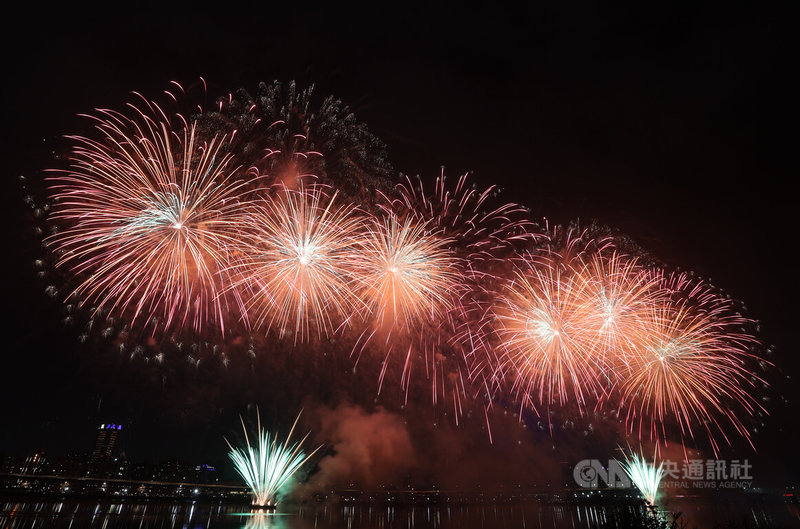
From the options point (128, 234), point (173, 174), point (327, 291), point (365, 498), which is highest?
point (173, 174)

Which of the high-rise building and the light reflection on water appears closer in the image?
the light reflection on water

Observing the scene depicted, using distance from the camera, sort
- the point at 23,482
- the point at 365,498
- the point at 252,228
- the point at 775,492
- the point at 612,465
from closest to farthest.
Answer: the point at 252,228
the point at 23,482
the point at 612,465
the point at 365,498
the point at 775,492

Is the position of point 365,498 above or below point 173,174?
below

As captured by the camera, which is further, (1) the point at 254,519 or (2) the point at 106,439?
(2) the point at 106,439

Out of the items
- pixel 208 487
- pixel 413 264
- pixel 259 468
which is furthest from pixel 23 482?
pixel 413 264

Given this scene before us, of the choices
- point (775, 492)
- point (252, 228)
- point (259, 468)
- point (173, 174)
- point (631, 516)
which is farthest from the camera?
point (775, 492)

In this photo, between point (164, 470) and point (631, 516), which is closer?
point (631, 516)

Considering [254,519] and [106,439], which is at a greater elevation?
[106,439]

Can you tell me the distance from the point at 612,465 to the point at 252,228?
324 feet

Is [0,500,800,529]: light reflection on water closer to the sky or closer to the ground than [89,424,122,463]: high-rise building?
closer to the ground

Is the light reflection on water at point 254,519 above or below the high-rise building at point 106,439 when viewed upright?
below

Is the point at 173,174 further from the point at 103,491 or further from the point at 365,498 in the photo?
the point at 365,498

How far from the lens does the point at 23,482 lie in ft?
286

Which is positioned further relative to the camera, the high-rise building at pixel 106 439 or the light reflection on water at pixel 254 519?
the high-rise building at pixel 106 439
